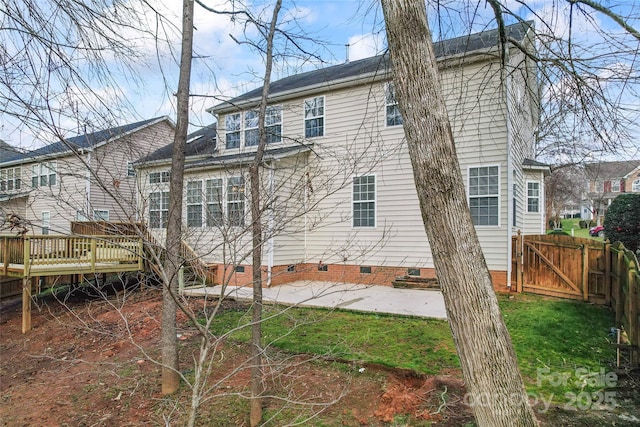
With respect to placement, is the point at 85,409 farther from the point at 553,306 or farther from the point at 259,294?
the point at 553,306

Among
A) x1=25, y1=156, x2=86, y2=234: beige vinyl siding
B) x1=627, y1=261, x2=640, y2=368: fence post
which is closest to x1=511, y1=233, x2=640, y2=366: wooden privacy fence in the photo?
x1=627, y1=261, x2=640, y2=368: fence post

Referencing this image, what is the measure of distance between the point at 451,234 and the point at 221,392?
11.8 ft

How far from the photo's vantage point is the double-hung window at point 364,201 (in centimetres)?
1002

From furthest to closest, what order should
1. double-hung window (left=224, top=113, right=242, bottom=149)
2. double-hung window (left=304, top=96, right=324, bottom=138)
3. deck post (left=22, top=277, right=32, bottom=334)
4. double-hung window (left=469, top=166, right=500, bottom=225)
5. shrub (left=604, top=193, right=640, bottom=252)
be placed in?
1. double-hung window (left=224, top=113, right=242, bottom=149)
2. double-hung window (left=304, top=96, right=324, bottom=138)
3. shrub (left=604, top=193, right=640, bottom=252)
4. double-hung window (left=469, top=166, right=500, bottom=225)
5. deck post (left=22, top=277, right=32, bottom=334)

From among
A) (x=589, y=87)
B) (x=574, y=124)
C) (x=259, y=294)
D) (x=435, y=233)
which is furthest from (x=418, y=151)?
(x=574, y=124)

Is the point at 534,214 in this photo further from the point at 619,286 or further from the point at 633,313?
the point at 633,313

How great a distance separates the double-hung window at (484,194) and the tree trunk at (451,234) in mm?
6944

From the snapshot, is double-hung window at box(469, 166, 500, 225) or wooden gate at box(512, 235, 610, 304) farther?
double-hung window at box(469, 166, 500, 225)

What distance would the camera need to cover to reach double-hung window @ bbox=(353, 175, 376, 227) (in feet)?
32.9

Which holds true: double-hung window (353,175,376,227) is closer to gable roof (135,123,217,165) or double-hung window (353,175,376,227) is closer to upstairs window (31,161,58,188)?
gable roof (135,123,217,165)

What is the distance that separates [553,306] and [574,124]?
4.59 m

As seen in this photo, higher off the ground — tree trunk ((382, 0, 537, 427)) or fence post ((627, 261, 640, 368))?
tree trunk ((382, 0, 537, 427))

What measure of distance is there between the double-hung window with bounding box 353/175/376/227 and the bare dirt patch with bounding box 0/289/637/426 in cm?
542

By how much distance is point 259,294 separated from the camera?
369cm
